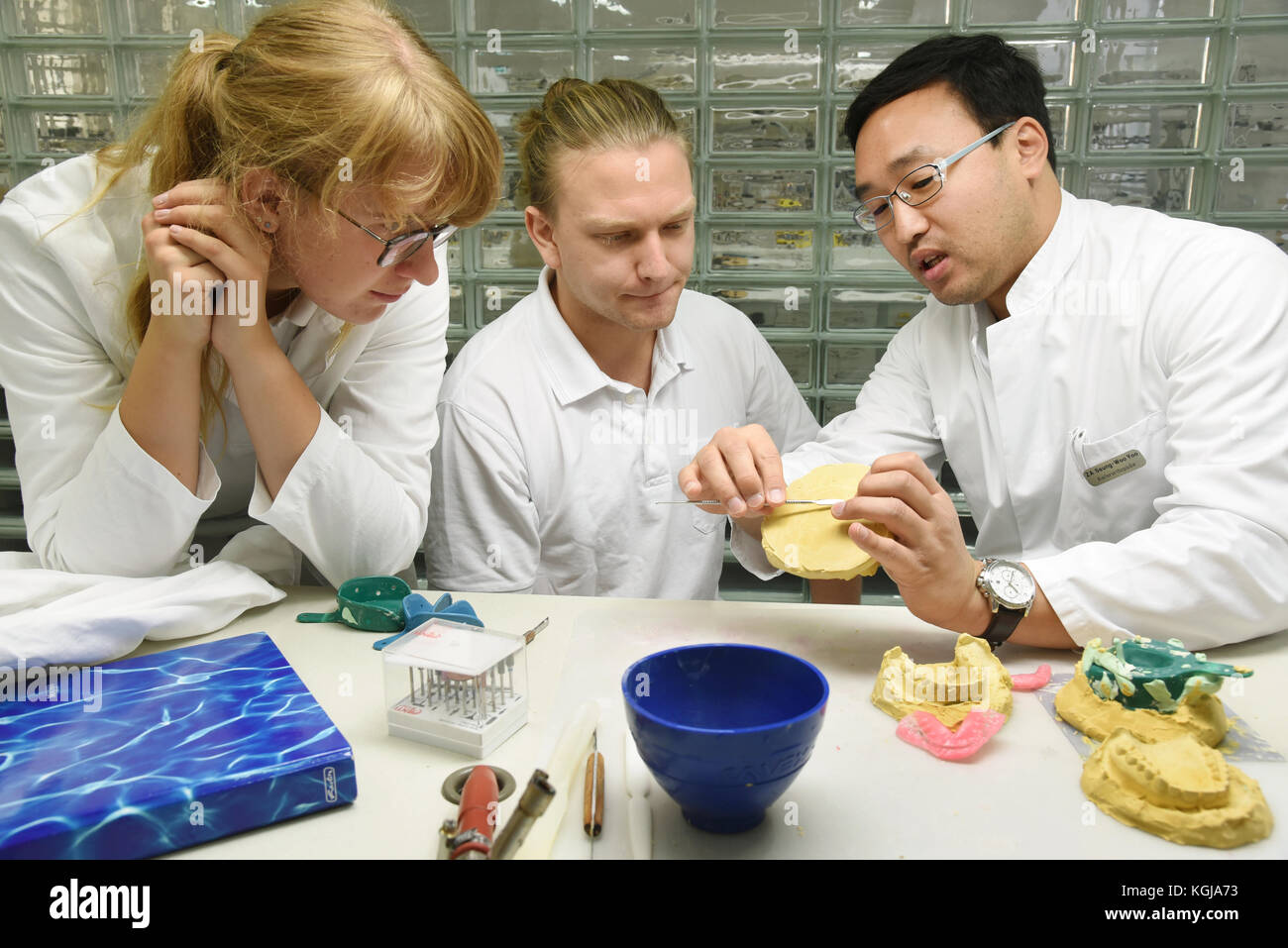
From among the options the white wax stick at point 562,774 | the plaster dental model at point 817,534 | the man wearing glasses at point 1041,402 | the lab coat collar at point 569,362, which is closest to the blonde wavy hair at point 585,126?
the lab coat collar at point 569,362

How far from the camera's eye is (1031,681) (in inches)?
40.5

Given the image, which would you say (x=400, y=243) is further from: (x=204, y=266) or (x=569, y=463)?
(x=569, y=463)

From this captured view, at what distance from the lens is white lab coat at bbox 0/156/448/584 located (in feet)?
3.91

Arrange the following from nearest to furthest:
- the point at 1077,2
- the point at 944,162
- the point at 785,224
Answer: the point at 944,162 < the point at 1077,2 < the point at 785,224

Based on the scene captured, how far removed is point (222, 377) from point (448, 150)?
48 centimetres

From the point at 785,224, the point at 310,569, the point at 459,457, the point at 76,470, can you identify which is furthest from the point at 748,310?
the point at 76,470

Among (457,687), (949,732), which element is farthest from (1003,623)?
(457,687)

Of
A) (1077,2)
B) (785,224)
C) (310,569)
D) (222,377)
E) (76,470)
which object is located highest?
(1077,2)

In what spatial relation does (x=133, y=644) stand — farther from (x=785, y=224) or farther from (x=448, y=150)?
(x=785, y=224)

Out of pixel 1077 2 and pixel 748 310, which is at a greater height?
pixel 1077 2

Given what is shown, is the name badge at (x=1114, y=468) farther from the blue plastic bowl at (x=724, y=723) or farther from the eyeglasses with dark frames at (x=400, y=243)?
the eyeglasses with dark frames at (x=400, y=243)

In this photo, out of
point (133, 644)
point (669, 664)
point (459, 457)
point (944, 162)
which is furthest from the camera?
point (459, 457)

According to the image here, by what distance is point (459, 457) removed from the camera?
1646 millimetres
